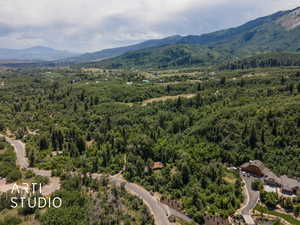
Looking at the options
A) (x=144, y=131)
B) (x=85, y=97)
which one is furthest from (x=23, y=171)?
(x=85, y=97)

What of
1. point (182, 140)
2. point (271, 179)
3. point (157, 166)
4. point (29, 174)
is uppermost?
point (182, 140)

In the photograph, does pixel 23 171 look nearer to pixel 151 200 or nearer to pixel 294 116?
pixel 151 200

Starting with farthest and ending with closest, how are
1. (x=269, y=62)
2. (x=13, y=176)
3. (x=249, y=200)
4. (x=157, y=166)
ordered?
(x=269, y=62)
(x=157, y=166)
(x=13, y=176)
(x=249, y=200)

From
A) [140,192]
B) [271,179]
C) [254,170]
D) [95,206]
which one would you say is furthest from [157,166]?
[271,179]

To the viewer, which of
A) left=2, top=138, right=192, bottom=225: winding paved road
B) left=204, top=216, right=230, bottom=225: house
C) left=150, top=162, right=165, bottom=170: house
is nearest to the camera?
left=204, top=216, right=230, bottom=225: house

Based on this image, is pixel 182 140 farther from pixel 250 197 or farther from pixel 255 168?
pixel 250 197

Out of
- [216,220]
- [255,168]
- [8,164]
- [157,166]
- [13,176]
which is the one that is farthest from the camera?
[157,166]

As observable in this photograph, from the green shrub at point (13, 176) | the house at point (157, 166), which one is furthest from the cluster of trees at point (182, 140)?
the green shrub at point (13, 176)

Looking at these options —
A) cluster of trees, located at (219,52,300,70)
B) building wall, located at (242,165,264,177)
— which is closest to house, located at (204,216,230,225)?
building wall, located at (242,165,264,177)

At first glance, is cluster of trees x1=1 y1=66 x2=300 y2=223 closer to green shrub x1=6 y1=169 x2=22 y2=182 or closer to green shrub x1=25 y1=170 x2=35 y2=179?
green shrub x1=25 y1=170 x2=35 y2=179

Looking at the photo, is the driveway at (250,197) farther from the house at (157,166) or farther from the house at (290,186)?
the house at (157,166)

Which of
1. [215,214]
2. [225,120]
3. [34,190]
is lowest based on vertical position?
[215,214]
